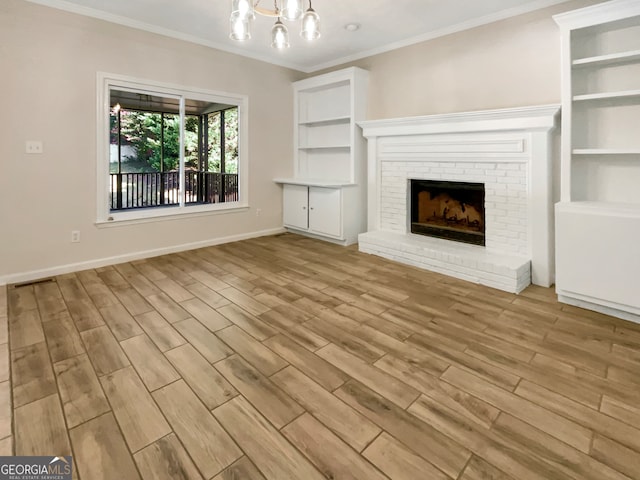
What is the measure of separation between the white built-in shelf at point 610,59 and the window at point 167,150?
3.90 meters

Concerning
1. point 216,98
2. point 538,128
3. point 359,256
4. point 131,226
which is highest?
point 216,98

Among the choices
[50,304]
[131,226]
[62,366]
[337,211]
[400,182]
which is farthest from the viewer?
[337,211]

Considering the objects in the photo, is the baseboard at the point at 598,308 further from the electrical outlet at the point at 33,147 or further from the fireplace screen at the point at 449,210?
the electrical outlet at the point at 33,147

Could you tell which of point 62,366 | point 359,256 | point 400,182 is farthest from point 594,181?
point 62,366

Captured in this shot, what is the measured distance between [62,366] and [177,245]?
8.74 ft

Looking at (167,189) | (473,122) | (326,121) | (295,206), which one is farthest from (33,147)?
(473,122)

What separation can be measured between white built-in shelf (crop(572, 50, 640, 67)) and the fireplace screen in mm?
1326

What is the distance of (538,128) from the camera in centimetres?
320

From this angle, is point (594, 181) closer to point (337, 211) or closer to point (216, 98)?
point (337, 211)

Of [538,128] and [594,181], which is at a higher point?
[538,128]

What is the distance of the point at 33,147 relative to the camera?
3.40 meters

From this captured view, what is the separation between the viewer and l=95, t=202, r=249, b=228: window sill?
13.1ft

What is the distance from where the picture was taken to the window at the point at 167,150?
396cm

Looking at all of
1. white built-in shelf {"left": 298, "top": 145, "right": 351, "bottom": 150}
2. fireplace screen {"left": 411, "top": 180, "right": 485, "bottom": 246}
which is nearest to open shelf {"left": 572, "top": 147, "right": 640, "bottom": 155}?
fireplace screen {"left": 411, "top": 180, "right": 485, "bottom": 246}
